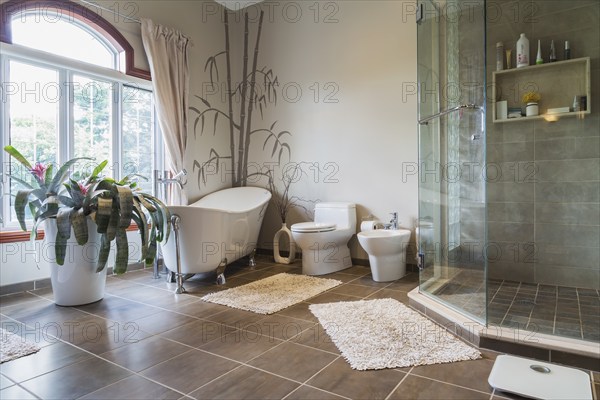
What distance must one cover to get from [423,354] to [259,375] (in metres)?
0.80

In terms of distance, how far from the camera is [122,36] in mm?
3711

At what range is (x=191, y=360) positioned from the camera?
1.90 m

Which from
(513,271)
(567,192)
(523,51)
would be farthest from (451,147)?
(513,271)

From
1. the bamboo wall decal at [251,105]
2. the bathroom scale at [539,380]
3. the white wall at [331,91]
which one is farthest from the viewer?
the bamboo wall decal at [251,105]

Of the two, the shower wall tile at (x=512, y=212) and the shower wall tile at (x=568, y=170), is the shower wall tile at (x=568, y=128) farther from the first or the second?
the shower wall tile at (x=512, y=212)

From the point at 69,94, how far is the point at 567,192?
13.7 feet

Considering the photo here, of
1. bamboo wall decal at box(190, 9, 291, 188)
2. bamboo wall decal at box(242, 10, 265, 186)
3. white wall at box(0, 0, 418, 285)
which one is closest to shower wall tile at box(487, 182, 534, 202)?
white wall at box(0, 0, 418, 285)

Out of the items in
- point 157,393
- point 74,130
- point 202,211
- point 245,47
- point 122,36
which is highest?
point 245,47

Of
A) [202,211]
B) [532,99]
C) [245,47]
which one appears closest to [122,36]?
[245,47]

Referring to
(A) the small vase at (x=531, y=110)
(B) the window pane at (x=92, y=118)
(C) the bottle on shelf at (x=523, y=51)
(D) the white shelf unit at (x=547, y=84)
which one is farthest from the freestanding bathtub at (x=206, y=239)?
(C) the bottle on shelf at (x=523, y=51)

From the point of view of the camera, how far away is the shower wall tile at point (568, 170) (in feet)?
9.68

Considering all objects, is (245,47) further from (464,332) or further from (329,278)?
(464,332)

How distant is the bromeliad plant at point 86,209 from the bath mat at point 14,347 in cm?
53

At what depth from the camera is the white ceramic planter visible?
106 inches
